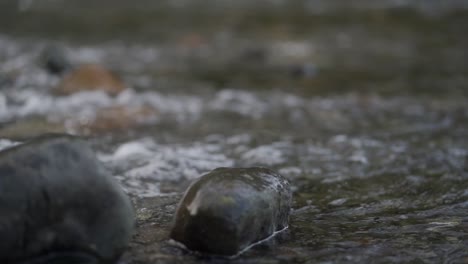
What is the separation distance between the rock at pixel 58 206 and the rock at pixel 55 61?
23.1ft

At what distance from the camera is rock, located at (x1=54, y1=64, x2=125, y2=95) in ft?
25.8

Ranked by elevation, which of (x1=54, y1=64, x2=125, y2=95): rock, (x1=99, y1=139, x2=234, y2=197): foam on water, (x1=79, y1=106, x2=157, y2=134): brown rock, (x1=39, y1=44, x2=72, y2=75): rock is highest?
(x1=39, y1=44, x2=72, y2=75): rock

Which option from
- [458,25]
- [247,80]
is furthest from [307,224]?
[458,25]

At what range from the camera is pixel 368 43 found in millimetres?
12781

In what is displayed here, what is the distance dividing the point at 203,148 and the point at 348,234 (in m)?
2.44

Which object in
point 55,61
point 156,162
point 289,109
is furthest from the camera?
point 55,61

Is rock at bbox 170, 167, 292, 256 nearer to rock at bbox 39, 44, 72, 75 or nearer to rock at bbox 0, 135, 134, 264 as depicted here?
rock at bbox 0, 135, 134, 264

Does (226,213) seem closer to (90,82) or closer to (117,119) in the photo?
(117,119)

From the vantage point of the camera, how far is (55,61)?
378 inches

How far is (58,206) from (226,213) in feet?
2.79

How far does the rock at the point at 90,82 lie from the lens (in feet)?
25.8

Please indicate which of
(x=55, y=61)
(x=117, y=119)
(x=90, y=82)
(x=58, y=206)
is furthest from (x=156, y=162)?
(x=55, y=61)

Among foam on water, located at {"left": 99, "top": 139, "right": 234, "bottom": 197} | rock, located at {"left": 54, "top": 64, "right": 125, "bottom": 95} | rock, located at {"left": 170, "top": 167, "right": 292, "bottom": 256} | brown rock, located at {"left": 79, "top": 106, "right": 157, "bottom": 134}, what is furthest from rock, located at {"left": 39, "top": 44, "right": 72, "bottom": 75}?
rock, located at {"left": 170, "top": 167, "right": 292, "bottom": 256}

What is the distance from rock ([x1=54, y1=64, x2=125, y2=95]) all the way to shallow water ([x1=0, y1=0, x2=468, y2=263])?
0.19 meters
